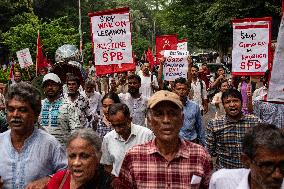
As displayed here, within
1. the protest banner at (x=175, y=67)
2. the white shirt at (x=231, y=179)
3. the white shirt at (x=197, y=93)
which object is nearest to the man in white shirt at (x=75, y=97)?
the white shirt at (x=231, y=179)

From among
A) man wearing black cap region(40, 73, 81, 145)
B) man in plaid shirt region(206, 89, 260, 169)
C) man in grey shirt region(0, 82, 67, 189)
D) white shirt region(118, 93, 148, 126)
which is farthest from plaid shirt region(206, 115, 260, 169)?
white shirt region(118, 93, 148, 126)

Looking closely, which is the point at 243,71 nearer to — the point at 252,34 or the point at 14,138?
the point at 252,34

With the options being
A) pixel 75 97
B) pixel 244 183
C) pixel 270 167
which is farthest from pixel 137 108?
pixel 270 167

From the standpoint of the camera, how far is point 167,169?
10.4ft

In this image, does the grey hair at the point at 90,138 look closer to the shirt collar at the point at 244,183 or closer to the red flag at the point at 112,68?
the shirt collar at the point at 244,183

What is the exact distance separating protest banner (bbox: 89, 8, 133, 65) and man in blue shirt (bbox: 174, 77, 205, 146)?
1591 mm

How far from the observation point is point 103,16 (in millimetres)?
8352

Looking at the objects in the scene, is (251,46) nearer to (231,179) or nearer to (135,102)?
(135,102)

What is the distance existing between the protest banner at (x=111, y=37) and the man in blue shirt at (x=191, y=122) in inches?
62.7

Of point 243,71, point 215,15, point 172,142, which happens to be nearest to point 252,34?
point 243,71

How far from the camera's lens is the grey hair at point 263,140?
8.63 ft

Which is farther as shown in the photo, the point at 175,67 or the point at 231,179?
the point at 175,67

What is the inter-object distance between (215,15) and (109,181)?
24.2 m

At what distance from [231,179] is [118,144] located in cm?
219
